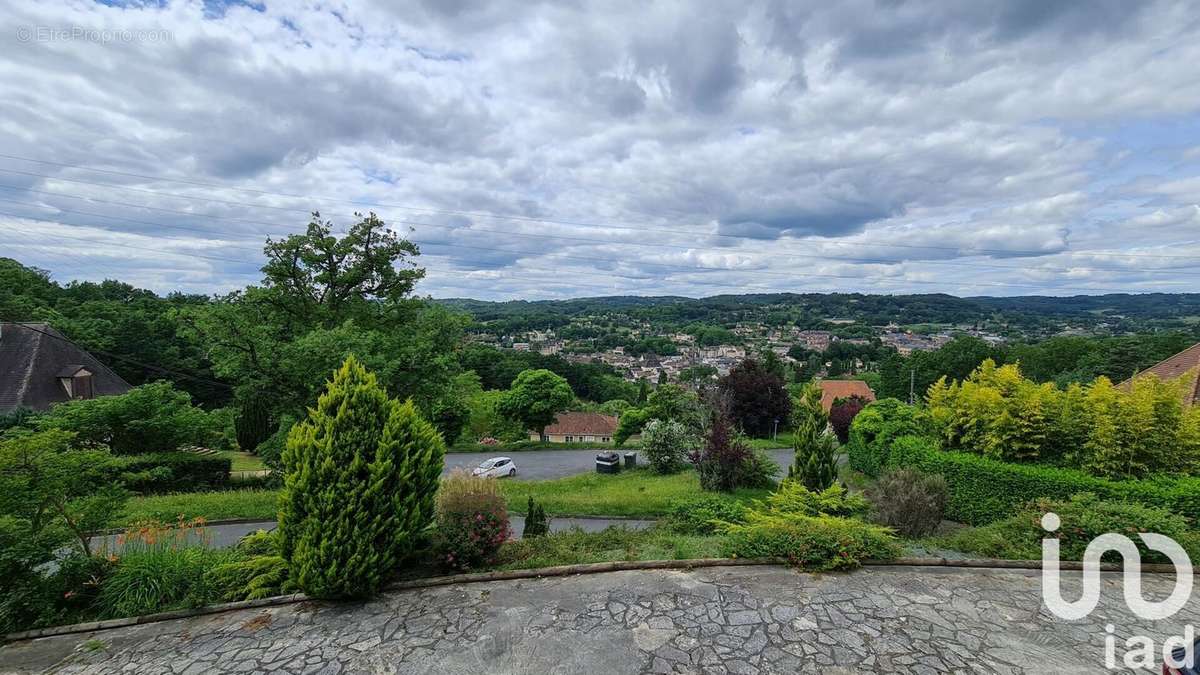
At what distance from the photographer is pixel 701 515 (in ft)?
29.5

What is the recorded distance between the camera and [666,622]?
16.9 feet

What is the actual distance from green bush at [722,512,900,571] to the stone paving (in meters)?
0.35

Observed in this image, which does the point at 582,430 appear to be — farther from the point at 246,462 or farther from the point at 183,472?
the point at 183,472

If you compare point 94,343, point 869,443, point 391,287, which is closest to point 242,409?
point 391,287

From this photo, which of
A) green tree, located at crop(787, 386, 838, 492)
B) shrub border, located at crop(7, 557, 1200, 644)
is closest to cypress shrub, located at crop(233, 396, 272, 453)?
shrub border, located at crop(7, 557, 1200, 644)

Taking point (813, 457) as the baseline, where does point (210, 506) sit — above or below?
below

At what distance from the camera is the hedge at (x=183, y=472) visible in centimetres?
1430

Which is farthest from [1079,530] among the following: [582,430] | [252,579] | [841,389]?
[841,389]

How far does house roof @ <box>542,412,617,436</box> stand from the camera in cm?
4044

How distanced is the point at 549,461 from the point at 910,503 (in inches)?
735

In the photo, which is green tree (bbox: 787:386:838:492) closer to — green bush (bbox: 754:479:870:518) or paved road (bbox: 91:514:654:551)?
green bush (bbox: 754:479:870:518)

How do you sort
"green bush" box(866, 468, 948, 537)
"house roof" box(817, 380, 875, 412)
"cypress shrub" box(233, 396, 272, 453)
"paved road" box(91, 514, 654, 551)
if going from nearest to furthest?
"green bush" box(866, 468, 948, 537)
"paved road" box(91, 514, 654, 551)
"cypress shrub" box(233, 396, 272, 453)
"house roof" box(817, 380, 875, 412)

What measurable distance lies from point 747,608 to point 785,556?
1402mm

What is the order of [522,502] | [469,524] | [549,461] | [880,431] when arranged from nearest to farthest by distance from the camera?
[469,524], [522,502], [880,431], [549,461]
